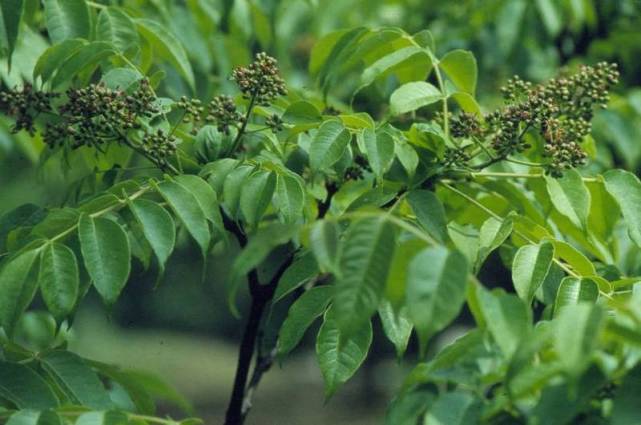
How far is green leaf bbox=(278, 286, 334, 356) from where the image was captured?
206 cm

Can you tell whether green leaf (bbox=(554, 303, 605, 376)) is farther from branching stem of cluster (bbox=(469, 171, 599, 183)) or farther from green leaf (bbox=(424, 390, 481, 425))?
branching stem of cluster (bbox=(469, 171, 599, 183))

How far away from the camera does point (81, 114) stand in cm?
221

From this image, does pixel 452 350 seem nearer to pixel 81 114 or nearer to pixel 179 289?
pixel 81 114

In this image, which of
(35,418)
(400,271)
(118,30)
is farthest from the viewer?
(118,30)

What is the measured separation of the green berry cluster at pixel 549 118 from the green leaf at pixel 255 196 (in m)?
0.45

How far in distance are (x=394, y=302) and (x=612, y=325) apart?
32 centimetres

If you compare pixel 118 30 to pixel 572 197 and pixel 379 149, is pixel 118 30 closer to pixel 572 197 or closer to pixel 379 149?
pixel 379 149

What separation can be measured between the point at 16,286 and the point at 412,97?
926mm

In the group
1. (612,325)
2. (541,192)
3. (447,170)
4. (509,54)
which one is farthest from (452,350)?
(509,54)

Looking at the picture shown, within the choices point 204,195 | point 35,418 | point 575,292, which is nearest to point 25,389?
point 35,418

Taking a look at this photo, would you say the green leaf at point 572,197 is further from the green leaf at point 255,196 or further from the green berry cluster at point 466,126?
the green leaf at point 255,196

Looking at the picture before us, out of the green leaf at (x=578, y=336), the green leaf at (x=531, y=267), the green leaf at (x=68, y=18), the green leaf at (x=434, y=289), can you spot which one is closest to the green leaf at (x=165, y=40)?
the green leaf at (x=68, y=18)

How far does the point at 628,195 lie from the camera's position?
235cm

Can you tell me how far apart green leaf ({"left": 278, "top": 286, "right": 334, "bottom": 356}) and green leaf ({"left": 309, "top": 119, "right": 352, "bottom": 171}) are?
0.81 feet
